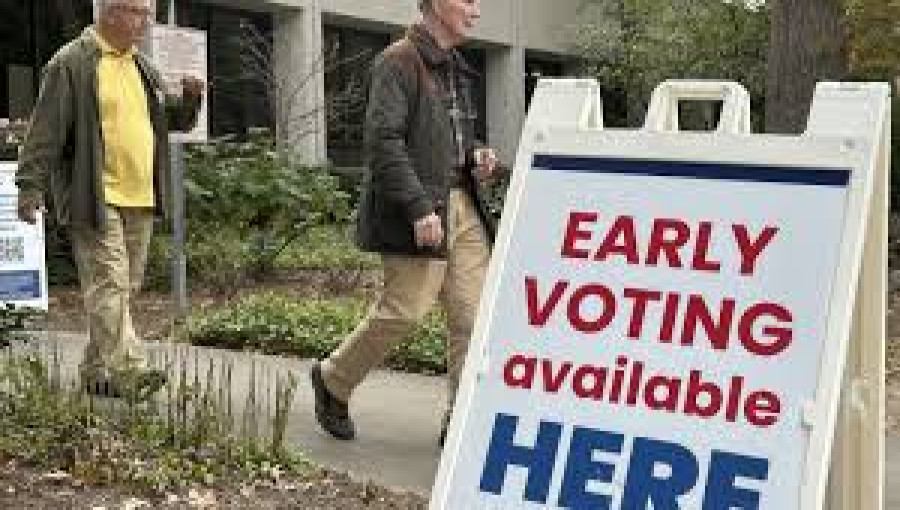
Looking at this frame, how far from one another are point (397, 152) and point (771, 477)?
2651mm

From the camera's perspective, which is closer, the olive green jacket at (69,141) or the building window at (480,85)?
the olive green jacket at (69,141)

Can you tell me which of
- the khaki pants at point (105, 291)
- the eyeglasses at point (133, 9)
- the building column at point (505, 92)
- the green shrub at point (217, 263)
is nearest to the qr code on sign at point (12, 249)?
the green shrub at point (217, 263)

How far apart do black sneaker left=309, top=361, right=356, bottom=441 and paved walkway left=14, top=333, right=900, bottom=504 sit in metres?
0.05

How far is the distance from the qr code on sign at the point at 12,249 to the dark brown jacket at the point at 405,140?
16.5 feet

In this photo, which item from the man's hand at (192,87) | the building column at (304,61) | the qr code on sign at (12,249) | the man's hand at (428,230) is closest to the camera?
the man's hand at (428,230)

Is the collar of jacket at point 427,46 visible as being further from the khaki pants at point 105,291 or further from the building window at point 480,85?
the building window at point 480,85

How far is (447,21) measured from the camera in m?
5.70

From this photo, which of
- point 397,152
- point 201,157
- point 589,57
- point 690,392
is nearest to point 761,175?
point 690,392

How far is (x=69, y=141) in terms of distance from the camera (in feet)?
21.3

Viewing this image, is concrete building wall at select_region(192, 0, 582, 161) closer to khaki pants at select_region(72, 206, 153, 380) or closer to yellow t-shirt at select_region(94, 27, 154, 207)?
yellow t-shirt at select_region(94, 27, 154, 207)

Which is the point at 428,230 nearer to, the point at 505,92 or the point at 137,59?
the point at 137,59

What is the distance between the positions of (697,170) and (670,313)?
322mm

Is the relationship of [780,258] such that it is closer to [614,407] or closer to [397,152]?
[614,407]

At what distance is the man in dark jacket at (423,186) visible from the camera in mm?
5609
